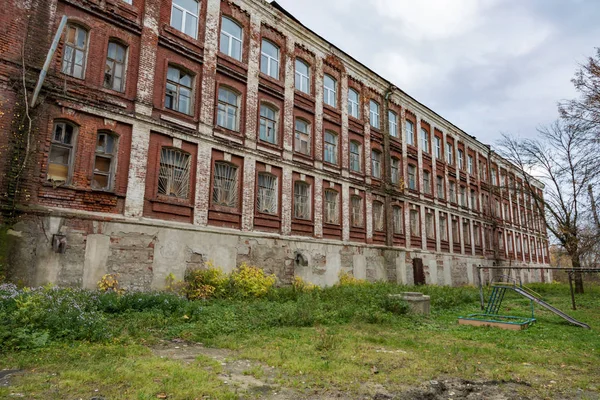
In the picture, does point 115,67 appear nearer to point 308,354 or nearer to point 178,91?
point 178,91

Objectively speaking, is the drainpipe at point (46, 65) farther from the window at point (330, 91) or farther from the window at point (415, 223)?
the window at point (415, 223)

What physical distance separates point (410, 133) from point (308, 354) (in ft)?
74.6

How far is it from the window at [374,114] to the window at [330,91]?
329cm

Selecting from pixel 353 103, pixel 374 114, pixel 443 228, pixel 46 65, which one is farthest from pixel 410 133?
pixel 46 65

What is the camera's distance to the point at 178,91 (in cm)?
1392

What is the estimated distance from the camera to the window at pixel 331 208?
1898 cm

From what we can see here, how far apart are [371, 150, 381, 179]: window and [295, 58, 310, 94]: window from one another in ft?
20.0

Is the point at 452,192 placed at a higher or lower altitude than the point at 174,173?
higher

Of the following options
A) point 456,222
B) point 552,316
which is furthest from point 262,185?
point 456,222

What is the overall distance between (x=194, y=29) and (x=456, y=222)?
24.0 metres

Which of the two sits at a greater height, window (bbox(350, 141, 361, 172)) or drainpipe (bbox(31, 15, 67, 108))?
window (bbox(350, 141, 361, 172))

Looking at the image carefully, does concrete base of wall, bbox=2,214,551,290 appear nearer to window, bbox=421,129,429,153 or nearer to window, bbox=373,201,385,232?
window, bbox=373,201,385,232

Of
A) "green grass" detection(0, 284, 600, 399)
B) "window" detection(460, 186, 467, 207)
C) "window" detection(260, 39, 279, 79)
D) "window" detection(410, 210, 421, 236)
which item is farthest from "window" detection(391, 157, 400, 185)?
"green grass" detection(0, 284, 600, 399)

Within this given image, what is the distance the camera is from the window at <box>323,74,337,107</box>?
20.2 meters
